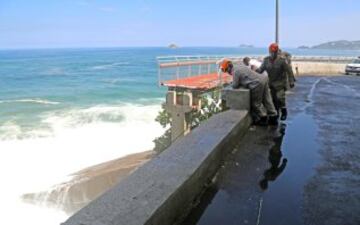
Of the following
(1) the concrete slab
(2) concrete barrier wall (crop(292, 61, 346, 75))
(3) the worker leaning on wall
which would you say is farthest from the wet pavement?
(2) concrete barrier wall (crop(292, 61, 346, 75))

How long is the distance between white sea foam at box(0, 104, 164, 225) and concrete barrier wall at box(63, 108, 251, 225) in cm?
1250

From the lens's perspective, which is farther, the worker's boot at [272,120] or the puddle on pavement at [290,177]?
the worker's boot at [272,120]

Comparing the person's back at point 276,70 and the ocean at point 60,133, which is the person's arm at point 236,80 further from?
the ocean at point 60,133

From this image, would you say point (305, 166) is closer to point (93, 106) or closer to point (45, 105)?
point (93, 106)

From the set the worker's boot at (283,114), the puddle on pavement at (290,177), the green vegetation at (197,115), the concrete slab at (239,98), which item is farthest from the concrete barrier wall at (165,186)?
the green vegetation at (197,115)

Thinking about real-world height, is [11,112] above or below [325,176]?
below

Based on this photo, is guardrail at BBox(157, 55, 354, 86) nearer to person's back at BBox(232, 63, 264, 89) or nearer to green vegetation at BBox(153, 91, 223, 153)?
green vegetation at BBox(153, 91, 223, 153)

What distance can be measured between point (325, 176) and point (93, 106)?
48531 millimetres

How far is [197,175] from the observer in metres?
4.87

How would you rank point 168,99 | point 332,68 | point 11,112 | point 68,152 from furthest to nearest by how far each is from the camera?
point 11,112 → point 332,68 → point 68,152 → point 168,99

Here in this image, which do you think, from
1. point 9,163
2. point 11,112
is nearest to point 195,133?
point 9,163

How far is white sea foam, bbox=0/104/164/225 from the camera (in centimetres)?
1937

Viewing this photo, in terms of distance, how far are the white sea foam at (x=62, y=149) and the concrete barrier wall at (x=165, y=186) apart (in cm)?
1250

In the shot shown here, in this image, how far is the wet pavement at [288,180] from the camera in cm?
450
